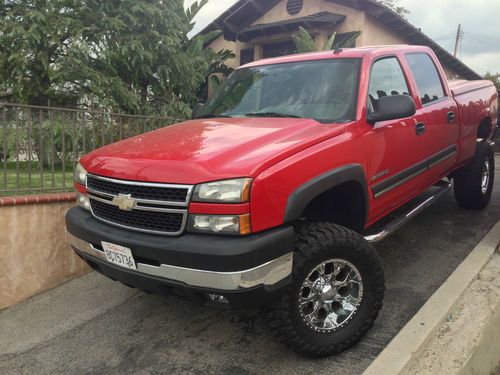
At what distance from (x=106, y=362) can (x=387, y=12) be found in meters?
13.1

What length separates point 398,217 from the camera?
3.57 meters

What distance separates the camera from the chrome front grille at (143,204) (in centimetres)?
228

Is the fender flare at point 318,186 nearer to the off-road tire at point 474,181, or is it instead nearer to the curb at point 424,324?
the curb at point 424,324

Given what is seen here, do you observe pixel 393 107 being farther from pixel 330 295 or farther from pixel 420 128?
pixel 330 295

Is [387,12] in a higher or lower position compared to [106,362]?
higher

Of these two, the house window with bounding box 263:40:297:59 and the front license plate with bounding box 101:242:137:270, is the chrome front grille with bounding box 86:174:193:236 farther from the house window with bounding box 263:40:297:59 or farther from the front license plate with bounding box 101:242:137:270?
the house window with bounding box 263:40:297:59

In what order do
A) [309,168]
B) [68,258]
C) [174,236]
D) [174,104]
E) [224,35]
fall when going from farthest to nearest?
[224,35] < [174,104] < [68,258] < [309,168] < [174,236]

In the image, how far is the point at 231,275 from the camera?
2.09 metres

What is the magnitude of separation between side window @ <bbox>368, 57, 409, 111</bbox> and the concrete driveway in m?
1.51

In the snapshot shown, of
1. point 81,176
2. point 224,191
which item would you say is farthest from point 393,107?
point 81,176

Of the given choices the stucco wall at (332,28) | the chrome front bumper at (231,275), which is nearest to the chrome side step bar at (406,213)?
the chrome front bumper at (231,275)

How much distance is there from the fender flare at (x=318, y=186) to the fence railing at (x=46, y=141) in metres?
2.79

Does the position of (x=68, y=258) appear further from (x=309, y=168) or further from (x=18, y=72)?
(x=18, y=72)

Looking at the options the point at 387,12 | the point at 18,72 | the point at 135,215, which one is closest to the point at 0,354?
the point at 135,215
